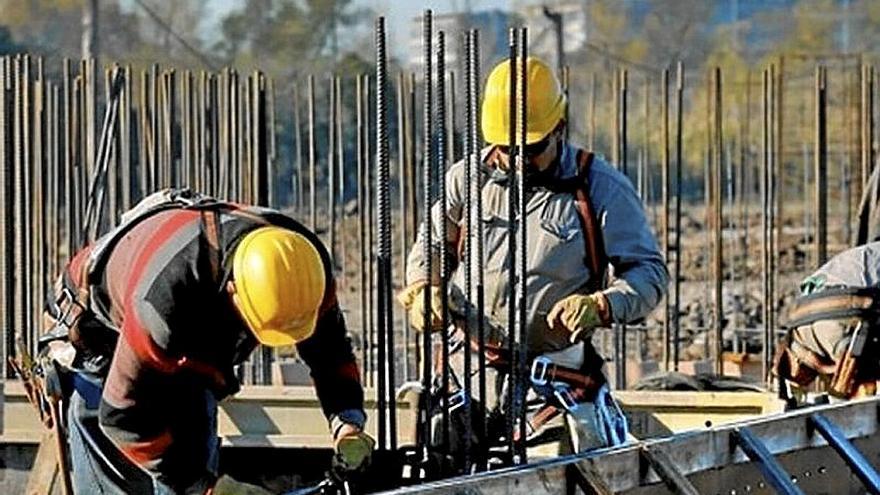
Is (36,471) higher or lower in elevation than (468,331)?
lower

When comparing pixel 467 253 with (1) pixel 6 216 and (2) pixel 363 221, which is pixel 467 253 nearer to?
(1) pixel 6 216

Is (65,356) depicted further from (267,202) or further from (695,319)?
(695,319)

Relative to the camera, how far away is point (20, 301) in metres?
9.95

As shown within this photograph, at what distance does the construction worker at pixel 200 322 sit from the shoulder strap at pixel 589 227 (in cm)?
103

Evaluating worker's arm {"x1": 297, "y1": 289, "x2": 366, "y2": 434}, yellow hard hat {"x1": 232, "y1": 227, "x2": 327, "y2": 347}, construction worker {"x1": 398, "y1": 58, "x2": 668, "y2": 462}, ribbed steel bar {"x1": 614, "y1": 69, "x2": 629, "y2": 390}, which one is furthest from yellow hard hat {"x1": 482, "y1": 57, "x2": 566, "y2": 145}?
ribbed steel bar {"x1": 614, "y1": 69, "x2": 629, "y2": 390}

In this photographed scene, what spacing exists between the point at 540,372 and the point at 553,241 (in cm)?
40

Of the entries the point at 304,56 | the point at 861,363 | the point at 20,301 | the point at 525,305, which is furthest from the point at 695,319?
the point at 304,56

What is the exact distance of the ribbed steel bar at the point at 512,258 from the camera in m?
6.26

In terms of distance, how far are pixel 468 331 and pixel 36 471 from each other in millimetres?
1721

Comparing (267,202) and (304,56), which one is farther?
(304,56)

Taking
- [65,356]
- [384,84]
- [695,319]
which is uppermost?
[384,84]

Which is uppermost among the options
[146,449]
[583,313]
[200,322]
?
[200,322]

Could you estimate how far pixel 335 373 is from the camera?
5891mm

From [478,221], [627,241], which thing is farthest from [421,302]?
[627,241]
